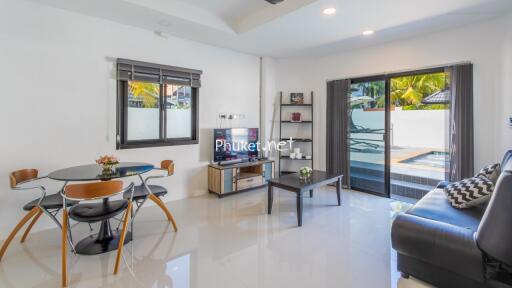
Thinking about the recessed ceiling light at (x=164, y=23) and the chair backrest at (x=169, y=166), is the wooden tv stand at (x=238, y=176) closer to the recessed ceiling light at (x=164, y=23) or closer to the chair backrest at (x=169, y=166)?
the chair backrest at (x=169, y=166)

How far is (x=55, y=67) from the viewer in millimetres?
3107

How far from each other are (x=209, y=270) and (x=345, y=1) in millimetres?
3110

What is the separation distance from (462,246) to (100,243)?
3.19 meters

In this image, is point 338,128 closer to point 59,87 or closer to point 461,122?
point 461,122

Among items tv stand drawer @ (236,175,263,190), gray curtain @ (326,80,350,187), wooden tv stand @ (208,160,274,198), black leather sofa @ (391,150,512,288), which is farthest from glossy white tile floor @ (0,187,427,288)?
gray curtain @ (326,80,350,187)

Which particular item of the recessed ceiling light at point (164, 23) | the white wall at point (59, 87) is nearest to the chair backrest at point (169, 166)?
the white wall at point (59, 87)

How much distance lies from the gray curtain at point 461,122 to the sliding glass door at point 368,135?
103cm

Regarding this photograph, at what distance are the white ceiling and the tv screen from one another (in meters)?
1.55

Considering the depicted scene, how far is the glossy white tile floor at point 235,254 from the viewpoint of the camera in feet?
7.06

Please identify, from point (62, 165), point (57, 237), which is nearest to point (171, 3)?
point (62, 165)

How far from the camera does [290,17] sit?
3350 millimetres

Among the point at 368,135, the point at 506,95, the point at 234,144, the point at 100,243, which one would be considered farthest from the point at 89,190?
A: the point at 506,95

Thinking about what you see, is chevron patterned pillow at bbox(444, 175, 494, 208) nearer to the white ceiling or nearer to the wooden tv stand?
the white ceiling

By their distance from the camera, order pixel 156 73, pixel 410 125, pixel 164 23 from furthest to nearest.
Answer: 1. pixel 410 125
2. pixel 156 73
3. pixel 164 23
